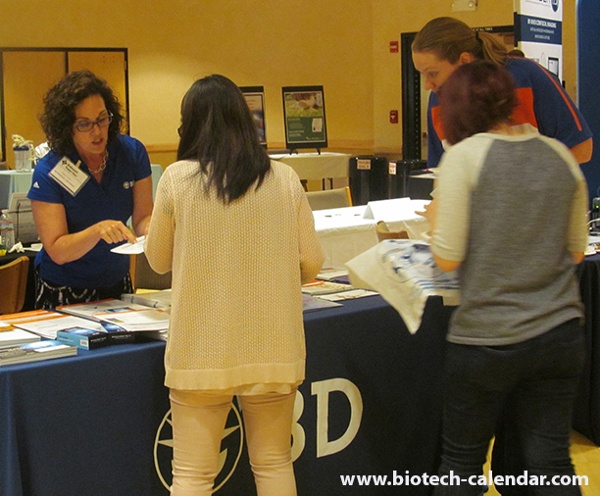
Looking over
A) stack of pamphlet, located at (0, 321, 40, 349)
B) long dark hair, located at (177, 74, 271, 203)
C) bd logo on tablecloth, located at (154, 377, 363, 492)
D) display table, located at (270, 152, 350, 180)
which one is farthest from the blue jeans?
display table, located at (270, 152, 350, 180)

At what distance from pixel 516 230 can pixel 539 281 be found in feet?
0.41

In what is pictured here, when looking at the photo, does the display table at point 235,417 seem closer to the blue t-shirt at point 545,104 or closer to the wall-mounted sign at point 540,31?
the blue t-shirt at point 545,104

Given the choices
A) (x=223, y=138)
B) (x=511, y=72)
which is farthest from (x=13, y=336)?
(x=511, y=72)

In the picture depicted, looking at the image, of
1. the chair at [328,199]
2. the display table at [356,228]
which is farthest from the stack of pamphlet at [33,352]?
the chair at [328,199]

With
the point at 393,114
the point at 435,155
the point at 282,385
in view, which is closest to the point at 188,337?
the point at 282,385

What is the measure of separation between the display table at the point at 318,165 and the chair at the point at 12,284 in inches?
210

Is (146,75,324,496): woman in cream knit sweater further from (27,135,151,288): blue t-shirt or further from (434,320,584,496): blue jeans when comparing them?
(27,135,151,288): blue t-shirt

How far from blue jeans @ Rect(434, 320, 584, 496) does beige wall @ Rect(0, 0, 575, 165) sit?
7.63m

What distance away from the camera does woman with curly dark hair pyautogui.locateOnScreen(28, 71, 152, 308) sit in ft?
8.16

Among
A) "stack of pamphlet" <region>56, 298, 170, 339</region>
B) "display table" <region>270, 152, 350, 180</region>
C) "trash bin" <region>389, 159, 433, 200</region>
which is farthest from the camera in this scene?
"display table" <region>270, 152, 350, 180</region>

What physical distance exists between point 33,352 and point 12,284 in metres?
1.42

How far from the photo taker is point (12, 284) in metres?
3.28

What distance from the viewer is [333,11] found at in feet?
33.2

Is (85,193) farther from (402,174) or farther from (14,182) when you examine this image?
(402,174)
